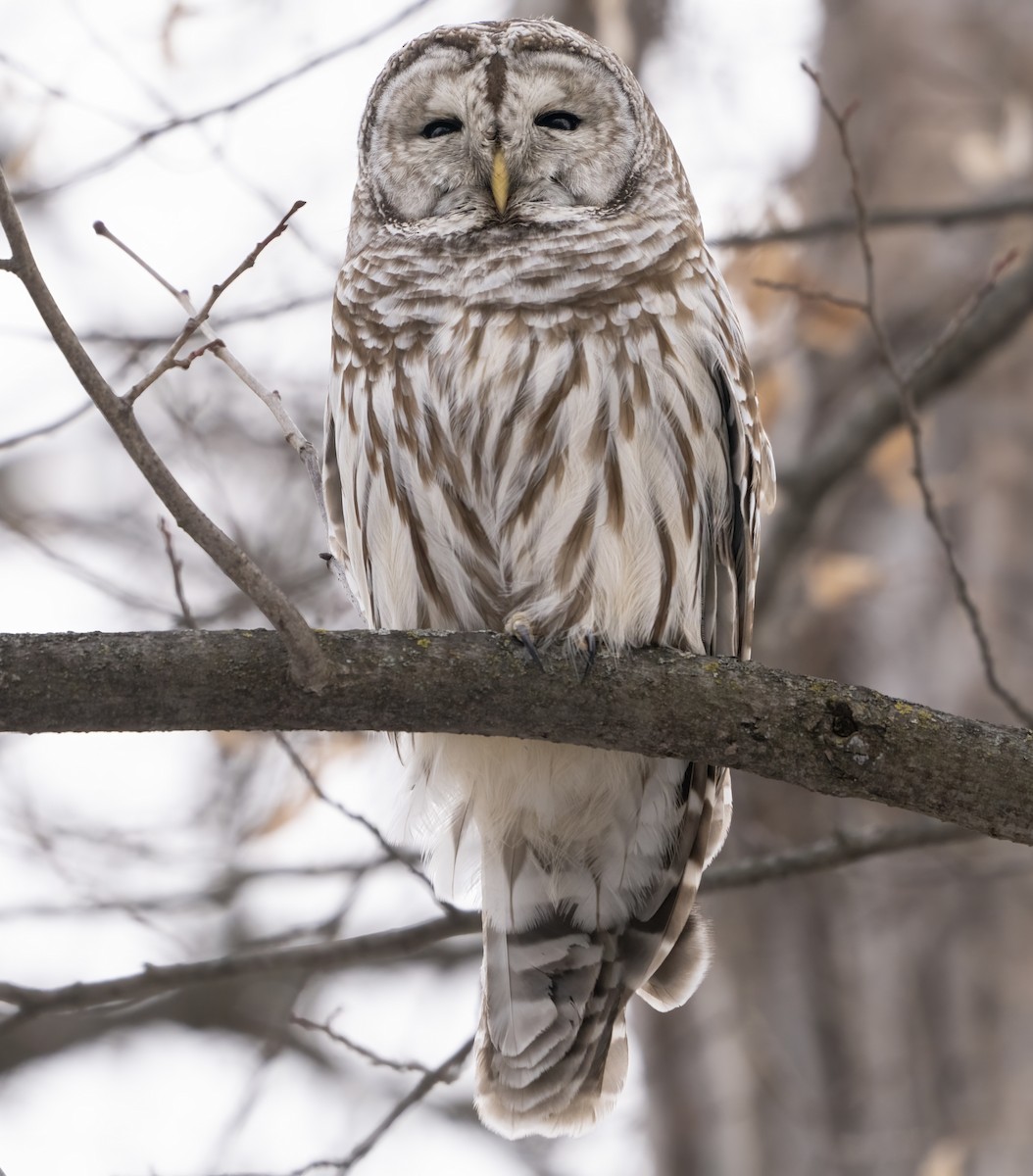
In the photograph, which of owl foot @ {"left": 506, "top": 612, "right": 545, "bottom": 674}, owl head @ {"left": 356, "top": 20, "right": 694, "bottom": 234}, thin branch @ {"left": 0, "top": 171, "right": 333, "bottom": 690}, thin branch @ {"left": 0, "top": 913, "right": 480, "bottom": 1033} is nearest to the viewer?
thin branch @ {"left": 0, "top": 171, "right": 333, "bottom": 690}

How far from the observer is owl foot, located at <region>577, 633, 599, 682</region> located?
119 inches

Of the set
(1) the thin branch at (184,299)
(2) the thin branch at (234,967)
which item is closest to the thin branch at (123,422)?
(1) the thin branch at (184,299)

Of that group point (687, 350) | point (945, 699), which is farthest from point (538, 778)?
point (945, 699)

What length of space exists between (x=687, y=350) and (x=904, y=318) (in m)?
3.59

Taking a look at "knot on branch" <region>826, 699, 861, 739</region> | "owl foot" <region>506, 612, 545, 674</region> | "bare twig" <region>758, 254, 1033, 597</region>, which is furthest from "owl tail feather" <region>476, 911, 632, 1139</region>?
"bare twig" <region>758, 254, 1033, 597</region>

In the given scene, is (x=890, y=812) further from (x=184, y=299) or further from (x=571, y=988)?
(x=184, y=299)

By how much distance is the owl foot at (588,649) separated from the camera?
3029 millimetres

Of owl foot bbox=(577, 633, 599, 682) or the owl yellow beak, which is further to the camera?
the owl yellow beak

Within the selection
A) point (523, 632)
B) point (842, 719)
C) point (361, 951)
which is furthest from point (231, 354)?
point (361, 951)

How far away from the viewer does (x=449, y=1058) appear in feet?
12.4

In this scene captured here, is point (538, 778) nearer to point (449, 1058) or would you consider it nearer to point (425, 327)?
point (449, 1058)

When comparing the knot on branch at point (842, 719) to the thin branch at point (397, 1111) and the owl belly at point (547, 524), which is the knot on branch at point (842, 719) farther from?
the thin branch at point (397, 1111)

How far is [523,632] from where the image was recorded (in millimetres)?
3178

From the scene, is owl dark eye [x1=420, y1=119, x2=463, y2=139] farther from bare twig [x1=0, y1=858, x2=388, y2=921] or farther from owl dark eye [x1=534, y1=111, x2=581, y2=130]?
bare twig [x1=0, y1=858, x2=388, y2=921]
